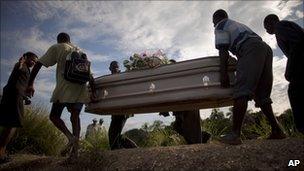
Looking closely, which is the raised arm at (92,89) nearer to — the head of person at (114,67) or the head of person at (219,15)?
the head of person at (114,67)

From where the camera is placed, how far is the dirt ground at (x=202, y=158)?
398 cm

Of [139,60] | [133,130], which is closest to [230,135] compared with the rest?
[139,60]

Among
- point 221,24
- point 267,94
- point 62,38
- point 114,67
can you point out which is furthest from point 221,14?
point 114,67

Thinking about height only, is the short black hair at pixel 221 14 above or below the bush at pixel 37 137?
above

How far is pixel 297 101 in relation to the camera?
15.0 ft

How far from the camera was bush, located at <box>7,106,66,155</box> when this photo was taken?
25.6 feet

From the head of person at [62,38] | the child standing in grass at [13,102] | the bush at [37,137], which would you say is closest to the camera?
the head of person at [62,38]

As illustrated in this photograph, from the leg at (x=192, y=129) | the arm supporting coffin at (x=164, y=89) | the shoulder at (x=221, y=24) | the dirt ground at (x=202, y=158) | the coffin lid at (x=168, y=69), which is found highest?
the shoulder at (x=221, y=24)

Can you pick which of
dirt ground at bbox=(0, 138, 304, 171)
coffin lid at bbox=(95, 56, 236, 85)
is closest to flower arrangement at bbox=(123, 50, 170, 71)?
coffin lid at bbox=(95, 56, 236, 85)

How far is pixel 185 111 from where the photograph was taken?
6109 millimetres

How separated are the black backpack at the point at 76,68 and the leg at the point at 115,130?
1.38 m

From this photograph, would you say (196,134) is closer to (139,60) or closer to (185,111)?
(185,111)

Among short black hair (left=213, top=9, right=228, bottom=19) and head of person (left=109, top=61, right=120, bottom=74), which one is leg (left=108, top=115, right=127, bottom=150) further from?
short black hair (left=213, top=9, right=228, bottom=19)

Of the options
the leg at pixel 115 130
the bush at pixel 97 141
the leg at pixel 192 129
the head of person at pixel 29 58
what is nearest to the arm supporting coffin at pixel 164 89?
the leg at pixel 192 129
